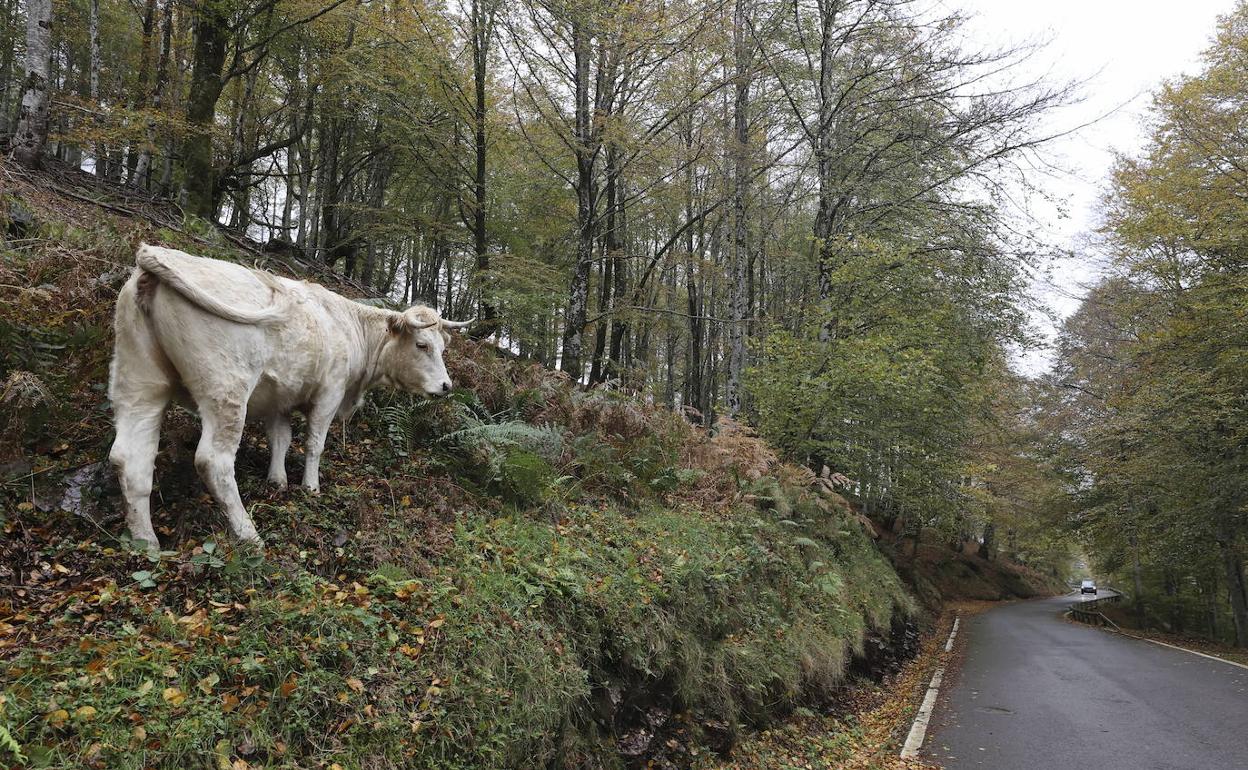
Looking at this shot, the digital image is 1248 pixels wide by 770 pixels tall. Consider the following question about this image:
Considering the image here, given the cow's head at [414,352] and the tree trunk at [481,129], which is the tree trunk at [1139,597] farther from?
the cow's head at [414,352]

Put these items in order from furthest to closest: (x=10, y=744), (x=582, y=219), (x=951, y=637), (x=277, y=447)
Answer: (x=951, y=637) < (x=582, y=219) < (x=277, y=447) < (x=10, y=744)

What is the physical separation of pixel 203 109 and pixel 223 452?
1046 centimetres

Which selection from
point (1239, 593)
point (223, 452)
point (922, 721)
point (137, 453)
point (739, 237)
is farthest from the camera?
point (1239, 593)

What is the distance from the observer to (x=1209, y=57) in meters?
16.8

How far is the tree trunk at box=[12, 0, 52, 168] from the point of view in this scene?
8.62 metres

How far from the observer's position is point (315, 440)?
4879 millimetres

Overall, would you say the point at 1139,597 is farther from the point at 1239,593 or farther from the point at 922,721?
the point at 922,721

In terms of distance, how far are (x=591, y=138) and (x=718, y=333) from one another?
14.7 meters

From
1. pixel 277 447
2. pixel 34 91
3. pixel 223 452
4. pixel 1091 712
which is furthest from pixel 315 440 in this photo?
pixel 1091 712

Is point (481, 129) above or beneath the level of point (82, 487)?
above

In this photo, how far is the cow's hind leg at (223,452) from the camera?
3820 millimetres

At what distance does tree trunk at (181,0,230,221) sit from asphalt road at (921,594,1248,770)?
14100 millimetres

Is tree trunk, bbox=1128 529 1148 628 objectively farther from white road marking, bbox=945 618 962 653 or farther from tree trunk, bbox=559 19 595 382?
tree trunk, bbox=559 19 595 382

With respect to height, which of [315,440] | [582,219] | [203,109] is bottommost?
[315,440]
